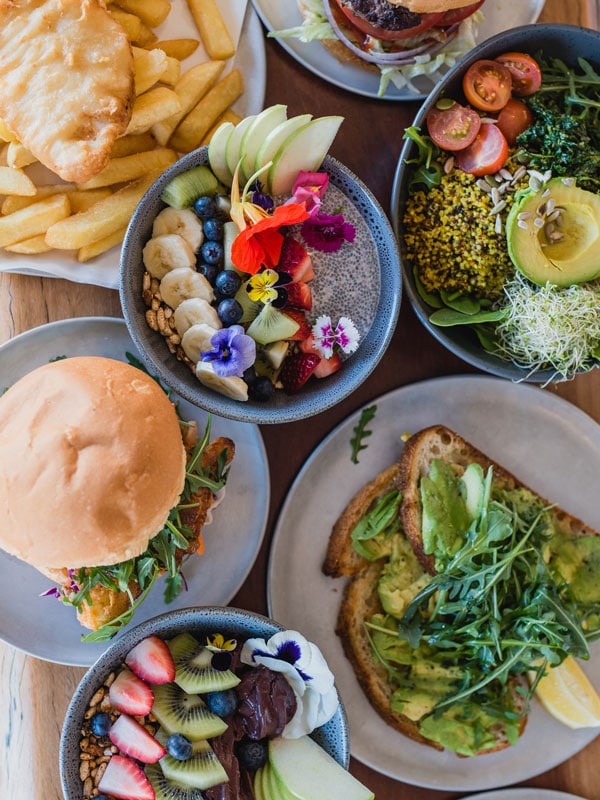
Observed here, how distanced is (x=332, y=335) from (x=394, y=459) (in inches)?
19.2

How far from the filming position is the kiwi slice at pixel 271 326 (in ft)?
6.43

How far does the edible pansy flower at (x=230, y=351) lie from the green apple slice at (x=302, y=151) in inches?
16.1

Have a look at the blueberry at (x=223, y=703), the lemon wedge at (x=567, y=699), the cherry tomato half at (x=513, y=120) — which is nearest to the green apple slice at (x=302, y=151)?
the cherry tomato half at (x=513, y=120)

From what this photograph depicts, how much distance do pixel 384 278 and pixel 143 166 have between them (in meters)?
0.70

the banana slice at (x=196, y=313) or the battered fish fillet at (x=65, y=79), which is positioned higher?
the battered fish fillet at (x=65, y=79)

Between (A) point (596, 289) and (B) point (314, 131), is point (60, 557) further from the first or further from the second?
(A) point (596, 289)

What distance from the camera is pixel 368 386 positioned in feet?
7.73

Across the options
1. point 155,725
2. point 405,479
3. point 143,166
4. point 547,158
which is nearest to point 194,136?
point 143,166

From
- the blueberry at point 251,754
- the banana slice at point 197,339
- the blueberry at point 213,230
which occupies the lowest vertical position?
the blueberry at point 251,754

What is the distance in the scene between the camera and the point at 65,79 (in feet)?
6.10

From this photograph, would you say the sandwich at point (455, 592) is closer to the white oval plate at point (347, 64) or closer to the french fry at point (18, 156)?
the white oval plate at point (347, 64)

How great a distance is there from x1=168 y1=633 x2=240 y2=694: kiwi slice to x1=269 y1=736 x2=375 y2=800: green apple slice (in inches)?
9.3

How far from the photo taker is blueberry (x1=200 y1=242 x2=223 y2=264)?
1.95m

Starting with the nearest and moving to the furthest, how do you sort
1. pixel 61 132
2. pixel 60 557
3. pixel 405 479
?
1. pixel 60 557
2. pixel 61 132
3. pixel 405 479
